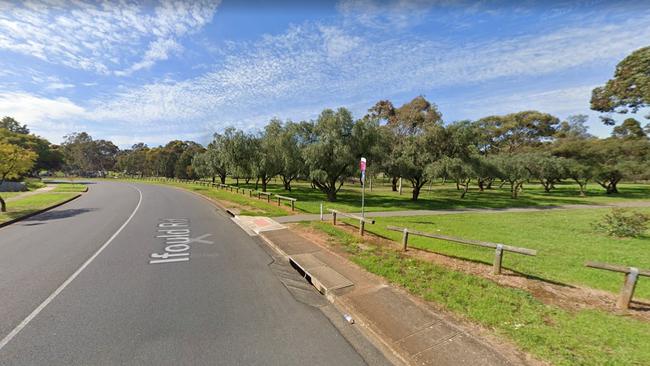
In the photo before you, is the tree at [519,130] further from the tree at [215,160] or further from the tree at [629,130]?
the tree at [215,160]

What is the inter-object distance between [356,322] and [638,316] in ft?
15.0

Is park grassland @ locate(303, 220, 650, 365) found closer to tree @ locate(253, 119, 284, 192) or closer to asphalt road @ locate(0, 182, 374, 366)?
asphalt road @ locate(0, 182, 374, 366)

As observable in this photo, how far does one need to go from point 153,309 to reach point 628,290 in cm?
805

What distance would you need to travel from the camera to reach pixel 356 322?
14.2 ft

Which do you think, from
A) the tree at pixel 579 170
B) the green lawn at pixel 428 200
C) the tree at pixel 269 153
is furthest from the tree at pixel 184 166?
the tree at pixel 579 170

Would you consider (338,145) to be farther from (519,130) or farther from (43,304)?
(519,130)

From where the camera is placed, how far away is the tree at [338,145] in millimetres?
22328

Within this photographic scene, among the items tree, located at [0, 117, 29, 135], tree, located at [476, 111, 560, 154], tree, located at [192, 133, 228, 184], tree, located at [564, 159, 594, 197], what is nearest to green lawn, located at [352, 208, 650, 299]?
tree, located at [192, 133, 228, 184]

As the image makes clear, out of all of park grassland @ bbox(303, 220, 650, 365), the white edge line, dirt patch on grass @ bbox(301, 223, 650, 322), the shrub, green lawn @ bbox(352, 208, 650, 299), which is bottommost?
the white edge line

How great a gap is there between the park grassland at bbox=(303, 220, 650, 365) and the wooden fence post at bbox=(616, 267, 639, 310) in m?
0.52

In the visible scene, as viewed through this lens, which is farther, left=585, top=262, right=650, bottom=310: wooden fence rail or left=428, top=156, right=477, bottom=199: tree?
left=428, top=156, right=477, bottom=199: tree

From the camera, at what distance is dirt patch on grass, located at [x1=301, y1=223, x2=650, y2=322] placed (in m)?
4.60

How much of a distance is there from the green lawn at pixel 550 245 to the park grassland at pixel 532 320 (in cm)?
208

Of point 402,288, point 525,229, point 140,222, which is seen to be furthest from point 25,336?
point 525,229
